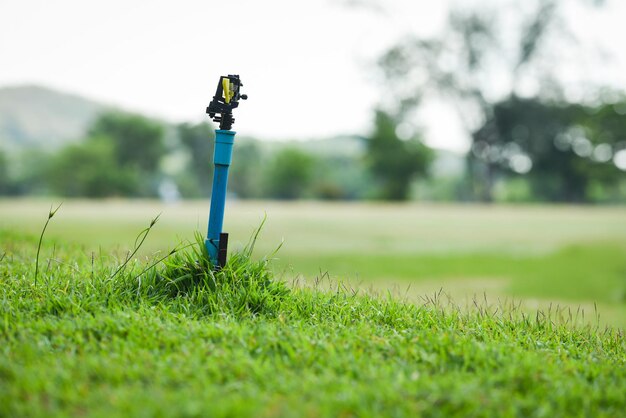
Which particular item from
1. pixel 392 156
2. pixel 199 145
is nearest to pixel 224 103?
pixel 392 156

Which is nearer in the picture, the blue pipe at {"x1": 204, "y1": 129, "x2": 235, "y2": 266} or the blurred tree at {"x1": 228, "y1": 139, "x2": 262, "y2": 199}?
the blue pipe at {"x1": 204, "y1": 129, "x2": 235, "y2": 266}

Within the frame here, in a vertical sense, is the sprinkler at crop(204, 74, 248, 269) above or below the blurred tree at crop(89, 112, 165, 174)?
below

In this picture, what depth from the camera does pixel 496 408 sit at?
3.11 metres

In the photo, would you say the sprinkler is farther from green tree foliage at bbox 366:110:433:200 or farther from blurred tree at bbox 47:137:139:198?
blurred tree at bbox 47:137:139:198

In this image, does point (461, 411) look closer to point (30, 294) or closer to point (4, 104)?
point (30, 294)

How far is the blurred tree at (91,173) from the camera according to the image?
198 ft

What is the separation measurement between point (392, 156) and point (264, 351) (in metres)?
36.6

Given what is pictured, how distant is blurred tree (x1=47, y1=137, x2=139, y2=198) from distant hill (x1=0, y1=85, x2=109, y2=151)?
4358cm

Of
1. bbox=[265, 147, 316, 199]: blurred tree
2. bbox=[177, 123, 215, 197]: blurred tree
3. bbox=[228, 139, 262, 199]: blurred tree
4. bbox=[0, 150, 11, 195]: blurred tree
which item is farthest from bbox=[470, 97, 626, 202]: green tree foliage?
bbox=[0, 150, 11, 195]: blurred tree

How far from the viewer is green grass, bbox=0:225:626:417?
3.02m

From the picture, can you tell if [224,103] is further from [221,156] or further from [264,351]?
[264,351]

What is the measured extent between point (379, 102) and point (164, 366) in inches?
1477

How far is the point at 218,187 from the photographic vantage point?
4.80 metres

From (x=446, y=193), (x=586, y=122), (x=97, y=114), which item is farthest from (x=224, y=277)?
(x=446, y=193)
